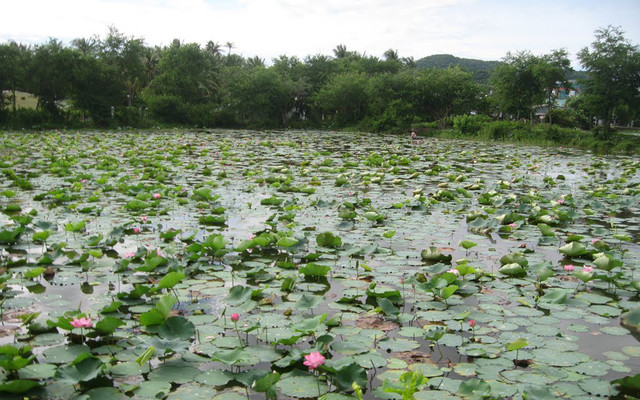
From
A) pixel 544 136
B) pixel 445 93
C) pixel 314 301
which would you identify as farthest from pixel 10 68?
pixel 314 301

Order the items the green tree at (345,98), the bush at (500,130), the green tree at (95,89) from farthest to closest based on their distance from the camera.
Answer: the green tree at (345,98)
the green tree at (95,89)
the bush at (500,130)

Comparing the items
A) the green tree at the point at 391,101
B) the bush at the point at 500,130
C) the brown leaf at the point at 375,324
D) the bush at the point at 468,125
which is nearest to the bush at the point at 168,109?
the green tree at the point at 391,101

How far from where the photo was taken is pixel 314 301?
267cm

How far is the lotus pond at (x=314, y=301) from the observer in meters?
2.02

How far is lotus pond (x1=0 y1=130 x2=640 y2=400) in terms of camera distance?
79.5 inches

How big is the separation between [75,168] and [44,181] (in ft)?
4.97

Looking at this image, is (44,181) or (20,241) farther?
(44,181)

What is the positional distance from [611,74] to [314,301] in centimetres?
2391

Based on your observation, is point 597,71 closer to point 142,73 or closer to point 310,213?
point 310,213

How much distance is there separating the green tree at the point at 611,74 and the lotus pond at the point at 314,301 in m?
18.7

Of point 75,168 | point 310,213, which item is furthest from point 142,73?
point 310,213

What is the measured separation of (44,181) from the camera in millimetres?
7211

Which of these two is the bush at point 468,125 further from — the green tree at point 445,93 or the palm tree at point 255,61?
the palm tree at point 255,61

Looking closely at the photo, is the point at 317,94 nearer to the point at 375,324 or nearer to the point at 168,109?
the point at 168,109
